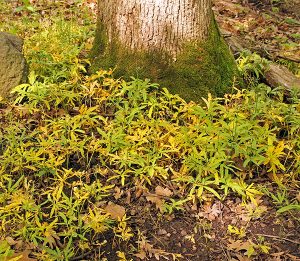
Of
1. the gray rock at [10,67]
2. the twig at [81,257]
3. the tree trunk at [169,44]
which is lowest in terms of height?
the twig at [81,257]

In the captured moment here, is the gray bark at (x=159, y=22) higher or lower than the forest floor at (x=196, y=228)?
higher

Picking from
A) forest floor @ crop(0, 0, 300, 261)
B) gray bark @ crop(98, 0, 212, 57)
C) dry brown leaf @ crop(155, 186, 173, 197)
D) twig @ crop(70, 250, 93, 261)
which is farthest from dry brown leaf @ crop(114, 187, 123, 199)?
gray bark @ crop(98, 0, 212, 57)

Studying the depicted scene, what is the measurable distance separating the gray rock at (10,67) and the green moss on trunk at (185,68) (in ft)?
2.80

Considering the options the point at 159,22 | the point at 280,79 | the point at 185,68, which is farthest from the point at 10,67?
the point at 280,79

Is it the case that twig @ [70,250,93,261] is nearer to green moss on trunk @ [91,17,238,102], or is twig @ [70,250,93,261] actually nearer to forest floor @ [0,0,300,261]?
forest floor @ [0,0,300,261]

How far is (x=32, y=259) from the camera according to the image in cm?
267

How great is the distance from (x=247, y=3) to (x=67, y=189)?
19.0 feet

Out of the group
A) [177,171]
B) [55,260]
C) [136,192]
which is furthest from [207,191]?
[55,260]

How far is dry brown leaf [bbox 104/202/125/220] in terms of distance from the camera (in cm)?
304

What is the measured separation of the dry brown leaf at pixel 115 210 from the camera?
3.04m

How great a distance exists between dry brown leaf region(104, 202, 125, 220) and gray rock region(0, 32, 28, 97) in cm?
157

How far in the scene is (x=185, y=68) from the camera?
3955mm

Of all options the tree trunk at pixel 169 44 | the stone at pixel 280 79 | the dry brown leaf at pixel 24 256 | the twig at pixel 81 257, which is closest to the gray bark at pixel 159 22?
the tree trunk at pixel 169 44

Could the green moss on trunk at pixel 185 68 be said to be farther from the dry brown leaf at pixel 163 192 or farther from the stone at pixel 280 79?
the dry brown leaf at pixel 163 192
